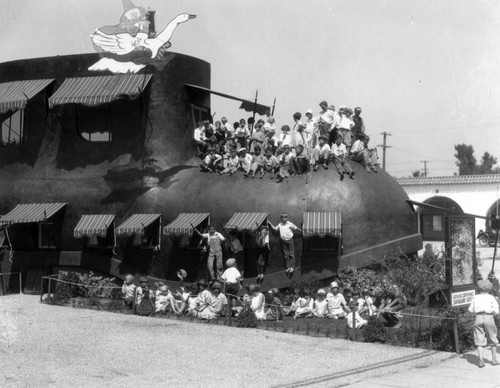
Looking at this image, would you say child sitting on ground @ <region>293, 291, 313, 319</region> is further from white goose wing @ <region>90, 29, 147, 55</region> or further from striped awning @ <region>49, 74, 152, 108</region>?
white goose wing @ <region>90, 29, 147, 55</region>

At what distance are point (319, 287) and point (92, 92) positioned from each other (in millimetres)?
9684

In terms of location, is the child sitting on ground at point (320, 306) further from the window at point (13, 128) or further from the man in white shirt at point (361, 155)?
the window at point (13, 128)

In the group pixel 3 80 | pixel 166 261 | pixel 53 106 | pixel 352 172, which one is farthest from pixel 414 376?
pixel 3 80

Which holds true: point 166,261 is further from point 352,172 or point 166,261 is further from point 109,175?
point 352,172

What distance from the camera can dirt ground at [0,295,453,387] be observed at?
13742 millimetres

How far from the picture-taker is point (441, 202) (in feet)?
195

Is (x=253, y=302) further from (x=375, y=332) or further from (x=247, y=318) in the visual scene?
(x=375, y=332)

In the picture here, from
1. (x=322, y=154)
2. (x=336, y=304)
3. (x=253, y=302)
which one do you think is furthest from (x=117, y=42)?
(x=336, y=304)

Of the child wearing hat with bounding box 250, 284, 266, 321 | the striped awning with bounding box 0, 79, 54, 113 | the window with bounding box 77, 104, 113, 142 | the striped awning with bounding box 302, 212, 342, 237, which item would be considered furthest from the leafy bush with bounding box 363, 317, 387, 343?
the striped awning with bounding box 0, 79, 54, 113

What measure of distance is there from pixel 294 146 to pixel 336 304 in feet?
18.5

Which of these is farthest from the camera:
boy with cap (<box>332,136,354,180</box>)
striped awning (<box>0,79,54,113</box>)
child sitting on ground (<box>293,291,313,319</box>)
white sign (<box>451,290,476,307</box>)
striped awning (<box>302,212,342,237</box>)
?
striped awning (<box>0,79,54,113</box>)

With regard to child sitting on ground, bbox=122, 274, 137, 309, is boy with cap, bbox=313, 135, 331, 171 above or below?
above

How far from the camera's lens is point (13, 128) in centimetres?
2769

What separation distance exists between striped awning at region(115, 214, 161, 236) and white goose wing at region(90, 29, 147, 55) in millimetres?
5439
